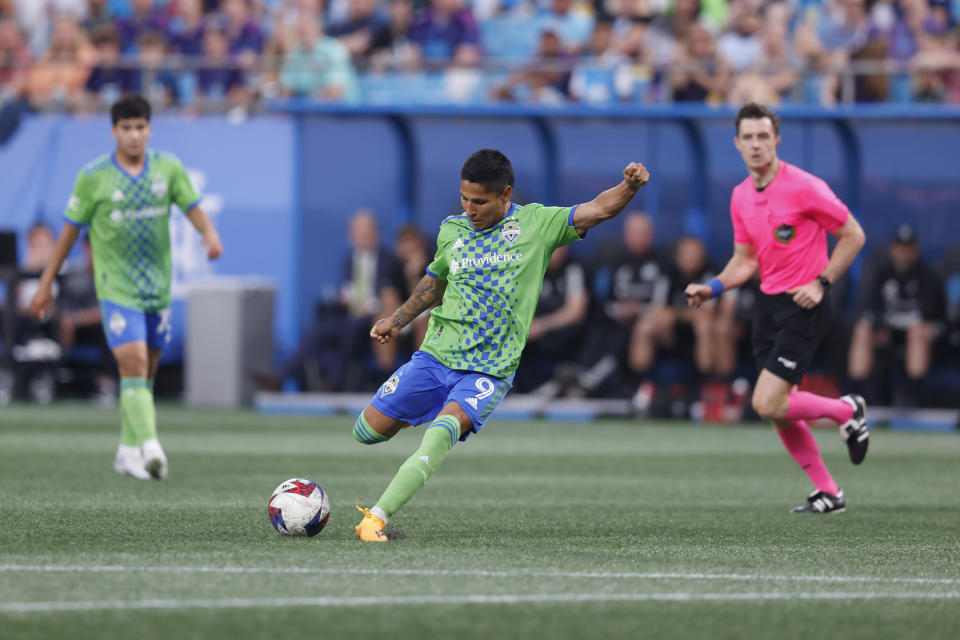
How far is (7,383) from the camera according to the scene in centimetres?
2027

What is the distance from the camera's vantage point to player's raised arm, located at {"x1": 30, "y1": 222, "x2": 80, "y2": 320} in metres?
10.6

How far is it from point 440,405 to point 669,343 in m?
11.4

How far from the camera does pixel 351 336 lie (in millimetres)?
20000

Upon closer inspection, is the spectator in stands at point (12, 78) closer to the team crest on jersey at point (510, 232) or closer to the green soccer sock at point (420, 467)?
the team crest on jersey at point (510, 232)

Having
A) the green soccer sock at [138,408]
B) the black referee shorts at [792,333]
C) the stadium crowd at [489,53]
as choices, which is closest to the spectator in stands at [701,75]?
the stadium crowd at [489,53]

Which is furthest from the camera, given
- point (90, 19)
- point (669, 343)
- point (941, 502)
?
point (90, 19)

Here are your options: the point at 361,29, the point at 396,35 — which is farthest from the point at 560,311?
the point at 361,29

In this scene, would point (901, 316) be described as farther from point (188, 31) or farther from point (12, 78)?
point (12, 78)

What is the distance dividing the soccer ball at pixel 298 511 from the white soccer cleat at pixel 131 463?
325 centimetres

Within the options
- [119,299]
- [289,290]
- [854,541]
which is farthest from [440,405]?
[289,290]

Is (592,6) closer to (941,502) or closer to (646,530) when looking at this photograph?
(941,502)

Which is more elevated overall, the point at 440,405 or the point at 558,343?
the point at 440,405

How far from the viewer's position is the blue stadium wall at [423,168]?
758 inches

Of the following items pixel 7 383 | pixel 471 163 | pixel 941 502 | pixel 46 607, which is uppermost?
pixel 471 163
